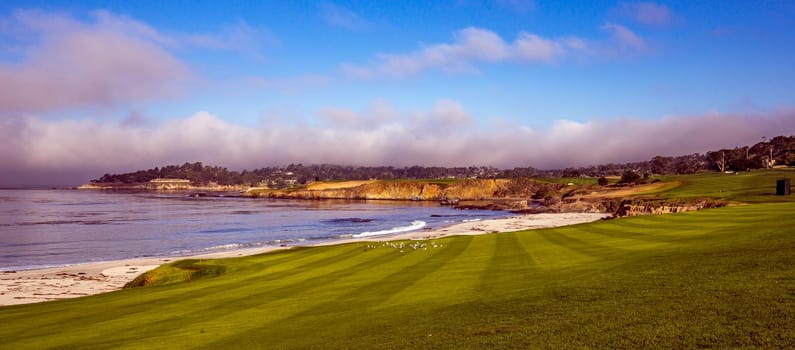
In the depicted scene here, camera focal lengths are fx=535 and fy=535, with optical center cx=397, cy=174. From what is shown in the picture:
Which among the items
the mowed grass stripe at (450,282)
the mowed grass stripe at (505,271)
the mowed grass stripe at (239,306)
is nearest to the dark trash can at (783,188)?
the mowed grass stripe at (505,271)

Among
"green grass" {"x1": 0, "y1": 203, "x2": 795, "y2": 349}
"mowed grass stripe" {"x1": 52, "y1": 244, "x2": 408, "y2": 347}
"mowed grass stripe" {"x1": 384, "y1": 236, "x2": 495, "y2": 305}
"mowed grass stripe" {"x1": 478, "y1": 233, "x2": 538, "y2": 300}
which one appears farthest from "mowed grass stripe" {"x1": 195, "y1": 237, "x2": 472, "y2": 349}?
"mowed grass stripe" {"x1": 478, "y1": 233, "x2": 538, "y2": 300}

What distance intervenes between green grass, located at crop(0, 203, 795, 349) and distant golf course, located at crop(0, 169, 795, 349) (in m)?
0.05

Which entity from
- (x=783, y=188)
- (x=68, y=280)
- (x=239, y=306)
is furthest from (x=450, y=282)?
(x=783, y=188)

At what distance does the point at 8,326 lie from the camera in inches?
688

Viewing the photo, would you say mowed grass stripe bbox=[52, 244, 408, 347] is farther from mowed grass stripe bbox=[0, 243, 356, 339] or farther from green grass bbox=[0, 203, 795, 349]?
mowed grass stripe bbox=[0, 243, 356, 339]

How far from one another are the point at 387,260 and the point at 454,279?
9132 mm

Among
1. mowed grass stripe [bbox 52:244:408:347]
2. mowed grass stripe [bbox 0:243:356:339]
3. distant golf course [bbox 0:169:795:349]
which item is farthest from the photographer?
mowed grass stripe [bbox 0:243:356:339]

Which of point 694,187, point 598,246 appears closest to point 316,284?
point 598,246

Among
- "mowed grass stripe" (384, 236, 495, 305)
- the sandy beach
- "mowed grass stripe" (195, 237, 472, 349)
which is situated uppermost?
"mowed grass stripe" (384, 236, 495, 305)

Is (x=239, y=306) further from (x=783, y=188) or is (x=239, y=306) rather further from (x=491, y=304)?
(x=783, y=188)

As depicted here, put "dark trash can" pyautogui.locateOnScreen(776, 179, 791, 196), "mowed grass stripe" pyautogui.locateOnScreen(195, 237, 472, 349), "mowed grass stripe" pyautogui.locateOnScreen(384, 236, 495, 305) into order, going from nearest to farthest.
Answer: "mowed grass stripe" pyautogui.locateOnScreen(195, 237, 472, 349) < "mowed grass stripe" pyautogui.locateOnScreen(384, 236, 495, 305) < "dark trash can" pyautogui.locateOnScreen(776, 179, 791, 196)

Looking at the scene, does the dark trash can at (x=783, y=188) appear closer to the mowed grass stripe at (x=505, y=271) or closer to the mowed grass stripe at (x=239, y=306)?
the mowed grass stripe at (x=505, y=271)

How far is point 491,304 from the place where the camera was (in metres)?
13.7

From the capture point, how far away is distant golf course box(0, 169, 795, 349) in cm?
967
